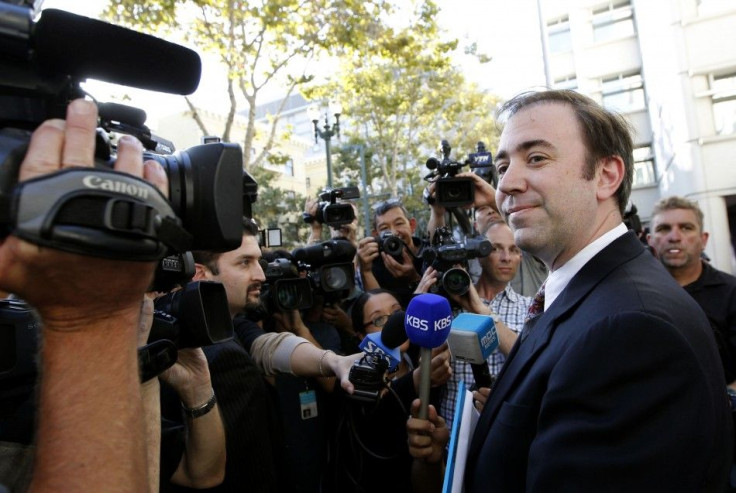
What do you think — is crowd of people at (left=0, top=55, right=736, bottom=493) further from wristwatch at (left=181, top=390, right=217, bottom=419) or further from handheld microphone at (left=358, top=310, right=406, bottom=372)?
handheld microphone at (left=358, top=310, right=406, bottom=372)

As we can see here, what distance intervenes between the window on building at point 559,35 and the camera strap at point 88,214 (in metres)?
22.1

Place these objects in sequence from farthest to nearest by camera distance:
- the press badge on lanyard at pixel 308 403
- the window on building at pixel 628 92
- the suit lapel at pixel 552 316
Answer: the window on building at pixel 628 92
the press badge on lanyard at pixel 308 403
the suit lapel at pixel 552 316

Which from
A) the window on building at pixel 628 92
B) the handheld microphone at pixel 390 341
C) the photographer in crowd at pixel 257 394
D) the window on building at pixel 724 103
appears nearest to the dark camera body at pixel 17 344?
the photographer in crowd at pixel 257 394

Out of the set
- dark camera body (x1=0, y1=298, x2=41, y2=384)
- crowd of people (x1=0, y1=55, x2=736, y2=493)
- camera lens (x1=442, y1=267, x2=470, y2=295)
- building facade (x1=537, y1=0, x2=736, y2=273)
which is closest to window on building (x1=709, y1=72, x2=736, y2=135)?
building facade (x1=537, y1=0, x2=736, y2=273)

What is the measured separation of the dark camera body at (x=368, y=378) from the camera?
6.39 ft

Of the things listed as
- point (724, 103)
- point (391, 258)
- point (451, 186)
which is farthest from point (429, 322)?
point (724, 103)

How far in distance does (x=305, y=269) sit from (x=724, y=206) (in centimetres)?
A: 1337

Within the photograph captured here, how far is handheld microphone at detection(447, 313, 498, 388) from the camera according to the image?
194cm

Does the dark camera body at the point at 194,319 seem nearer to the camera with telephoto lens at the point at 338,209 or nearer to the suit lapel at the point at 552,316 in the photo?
the suit lapel at the point at 552,316

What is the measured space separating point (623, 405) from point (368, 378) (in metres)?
1.05

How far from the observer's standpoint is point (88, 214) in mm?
714

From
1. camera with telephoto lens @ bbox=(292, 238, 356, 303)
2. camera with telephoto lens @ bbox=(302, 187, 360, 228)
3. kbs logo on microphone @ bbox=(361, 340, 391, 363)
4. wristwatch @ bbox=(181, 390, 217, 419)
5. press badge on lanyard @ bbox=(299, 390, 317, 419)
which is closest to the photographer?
wristwatch @ bbox=(181, 390, 217, 419)

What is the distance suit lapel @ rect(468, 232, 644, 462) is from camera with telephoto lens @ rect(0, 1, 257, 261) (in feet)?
2.73

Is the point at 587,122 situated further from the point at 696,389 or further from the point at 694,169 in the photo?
the point at 694,169
